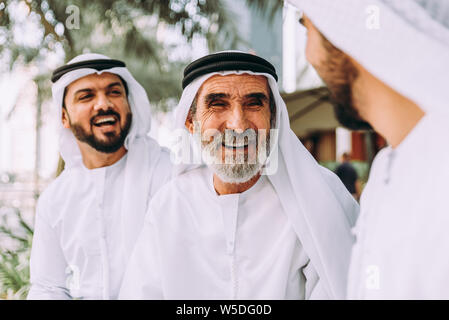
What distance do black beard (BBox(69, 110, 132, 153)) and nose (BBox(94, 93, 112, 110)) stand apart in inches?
1.0

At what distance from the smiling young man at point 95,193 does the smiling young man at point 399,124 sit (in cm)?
118

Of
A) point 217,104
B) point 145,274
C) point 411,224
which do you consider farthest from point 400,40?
point 145,274

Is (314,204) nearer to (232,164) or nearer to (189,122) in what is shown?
(232,164)

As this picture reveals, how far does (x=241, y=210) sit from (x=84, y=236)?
0.85 metres

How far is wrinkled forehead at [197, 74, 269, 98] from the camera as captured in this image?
1.54 metres

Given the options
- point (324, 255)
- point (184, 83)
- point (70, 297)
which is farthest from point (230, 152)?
point (70, 297)

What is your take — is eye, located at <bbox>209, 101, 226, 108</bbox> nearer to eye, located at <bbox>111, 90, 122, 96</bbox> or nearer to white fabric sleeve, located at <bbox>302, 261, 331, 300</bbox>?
white fabric sleeve, located at <bbox>302, 261, 331, 300</bbox>

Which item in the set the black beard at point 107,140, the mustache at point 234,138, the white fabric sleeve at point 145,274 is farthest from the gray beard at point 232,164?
the black beard at point 107,140

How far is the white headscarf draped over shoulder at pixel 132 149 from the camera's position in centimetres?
202

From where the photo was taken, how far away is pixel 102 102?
2.04 metres

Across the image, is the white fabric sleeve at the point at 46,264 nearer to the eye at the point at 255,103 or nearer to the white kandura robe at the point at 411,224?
the eye at the point at 255,103

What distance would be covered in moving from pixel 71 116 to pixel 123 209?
0.53m

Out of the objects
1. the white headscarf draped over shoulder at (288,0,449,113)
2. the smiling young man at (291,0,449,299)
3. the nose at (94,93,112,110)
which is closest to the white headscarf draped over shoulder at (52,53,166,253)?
the nose at (94,93,112,110)

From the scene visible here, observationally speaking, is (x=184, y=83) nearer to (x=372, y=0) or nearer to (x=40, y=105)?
(x=372, y=0)
